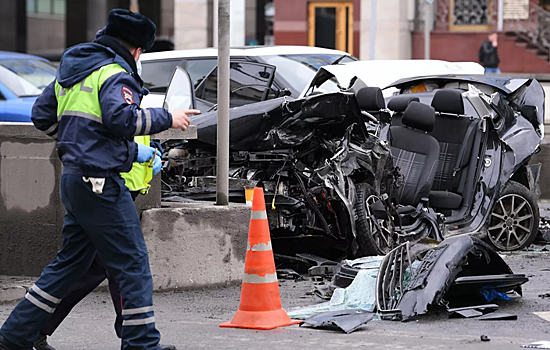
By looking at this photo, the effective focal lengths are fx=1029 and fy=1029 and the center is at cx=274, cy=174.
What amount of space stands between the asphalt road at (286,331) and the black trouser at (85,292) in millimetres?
332

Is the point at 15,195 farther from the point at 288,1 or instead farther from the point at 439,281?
the point at 288,1

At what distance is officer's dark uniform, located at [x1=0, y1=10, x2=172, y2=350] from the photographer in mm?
4824

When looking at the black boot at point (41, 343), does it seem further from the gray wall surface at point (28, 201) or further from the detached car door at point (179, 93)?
the detached car door at point (179, 93)

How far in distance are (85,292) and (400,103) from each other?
192 inches

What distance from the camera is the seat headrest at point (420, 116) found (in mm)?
9000

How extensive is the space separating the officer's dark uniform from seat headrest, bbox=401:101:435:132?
4.40 m

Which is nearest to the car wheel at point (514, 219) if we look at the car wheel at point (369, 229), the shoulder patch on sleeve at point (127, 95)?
the car wheel at point (369, 229)

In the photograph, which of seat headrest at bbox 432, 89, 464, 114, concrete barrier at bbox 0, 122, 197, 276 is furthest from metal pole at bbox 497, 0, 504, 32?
concrete barrier at bbox 0, 122, 197, 276

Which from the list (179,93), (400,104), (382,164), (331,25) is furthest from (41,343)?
(331,25)

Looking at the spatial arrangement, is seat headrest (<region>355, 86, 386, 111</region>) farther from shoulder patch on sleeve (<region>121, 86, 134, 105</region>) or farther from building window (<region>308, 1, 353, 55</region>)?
building window (<region>308, 1, 353, 55</region>)

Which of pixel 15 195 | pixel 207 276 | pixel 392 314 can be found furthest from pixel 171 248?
pixel 392 314

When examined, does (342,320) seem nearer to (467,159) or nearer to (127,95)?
(127,95)

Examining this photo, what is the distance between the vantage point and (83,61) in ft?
16.2

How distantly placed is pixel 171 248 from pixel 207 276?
1.14 feet
